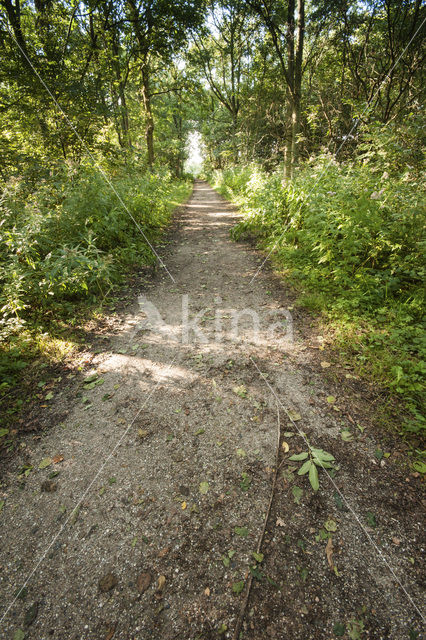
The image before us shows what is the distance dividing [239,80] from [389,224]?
66.1 ft

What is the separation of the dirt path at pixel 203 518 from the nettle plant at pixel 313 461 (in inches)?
2.8

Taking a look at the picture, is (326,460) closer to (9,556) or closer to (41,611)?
(41,611)

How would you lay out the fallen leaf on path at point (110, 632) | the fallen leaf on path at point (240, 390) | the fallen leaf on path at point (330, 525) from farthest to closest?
the fallen leaf on path at point (240, 390), the fallen leaf on path at point (330, 525), the fallen leaf on path at point (110, 632)

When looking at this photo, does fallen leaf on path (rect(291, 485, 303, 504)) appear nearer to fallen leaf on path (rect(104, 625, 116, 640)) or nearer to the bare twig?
the bare twig

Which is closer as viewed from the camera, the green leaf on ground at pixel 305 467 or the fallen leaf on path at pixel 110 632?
the fallen leaf on path at pixel 110 632

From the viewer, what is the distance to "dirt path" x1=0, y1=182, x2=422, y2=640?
153 cm

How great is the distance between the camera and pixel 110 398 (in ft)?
9.87

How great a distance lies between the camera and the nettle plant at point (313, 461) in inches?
85.4

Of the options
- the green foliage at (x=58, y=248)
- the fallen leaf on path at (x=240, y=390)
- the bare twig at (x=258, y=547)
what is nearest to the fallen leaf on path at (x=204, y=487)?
the bare twig at (x=258, y=547)

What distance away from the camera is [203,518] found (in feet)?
6.42

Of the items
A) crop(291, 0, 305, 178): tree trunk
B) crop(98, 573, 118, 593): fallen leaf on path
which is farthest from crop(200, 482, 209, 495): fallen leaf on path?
crop(291, 0, 305, 178): tree trunk

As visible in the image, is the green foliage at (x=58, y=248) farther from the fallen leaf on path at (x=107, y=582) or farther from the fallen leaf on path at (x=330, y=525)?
the fallen leaf on path at (x=330, y=525)

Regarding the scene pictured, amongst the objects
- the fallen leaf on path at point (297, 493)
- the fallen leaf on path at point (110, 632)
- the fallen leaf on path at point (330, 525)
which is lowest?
the fallen leaf on path at point (110, 632)

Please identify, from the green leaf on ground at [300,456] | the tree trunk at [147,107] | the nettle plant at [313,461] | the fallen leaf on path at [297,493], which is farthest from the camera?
the tree trunk at [147,107]
